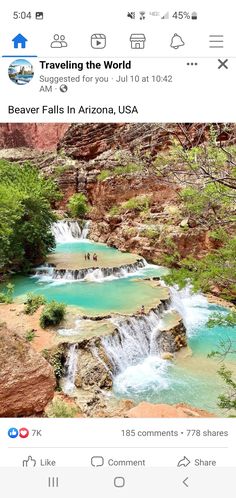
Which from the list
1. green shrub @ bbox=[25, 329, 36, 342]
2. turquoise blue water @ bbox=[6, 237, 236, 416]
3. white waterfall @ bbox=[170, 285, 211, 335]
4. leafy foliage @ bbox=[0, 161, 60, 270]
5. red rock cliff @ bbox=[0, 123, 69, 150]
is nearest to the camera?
turquoise blue water @ bbox=[6, 237, 236, 416]

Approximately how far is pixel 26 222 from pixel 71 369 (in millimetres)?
6879

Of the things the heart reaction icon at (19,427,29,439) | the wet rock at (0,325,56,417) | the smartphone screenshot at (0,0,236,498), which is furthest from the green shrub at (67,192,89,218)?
the heart reaction icon at (19,427,29,439)

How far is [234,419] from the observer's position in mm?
2270

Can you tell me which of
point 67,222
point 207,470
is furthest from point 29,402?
point 67,222

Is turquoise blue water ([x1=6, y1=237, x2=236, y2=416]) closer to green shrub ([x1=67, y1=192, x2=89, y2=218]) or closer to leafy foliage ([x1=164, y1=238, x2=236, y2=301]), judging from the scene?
leafy foliage ([x1=164, y1=238, x2=236, y2=301])

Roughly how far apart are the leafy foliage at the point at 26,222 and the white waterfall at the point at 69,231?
5.47 metres

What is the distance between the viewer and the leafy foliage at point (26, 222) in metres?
11.1

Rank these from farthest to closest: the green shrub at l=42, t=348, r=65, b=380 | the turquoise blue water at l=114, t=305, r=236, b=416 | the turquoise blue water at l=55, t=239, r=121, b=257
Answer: the turquoise blue water at l=55, t=239, r=121, b=257
the green shrub at l=42, t=348, r=65, b=380
the turquoise blue water at l=114, t=305, r=236, b=416

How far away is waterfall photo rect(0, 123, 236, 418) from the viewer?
295 centimetres

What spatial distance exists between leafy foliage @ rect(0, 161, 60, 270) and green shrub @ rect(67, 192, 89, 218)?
6.93m
